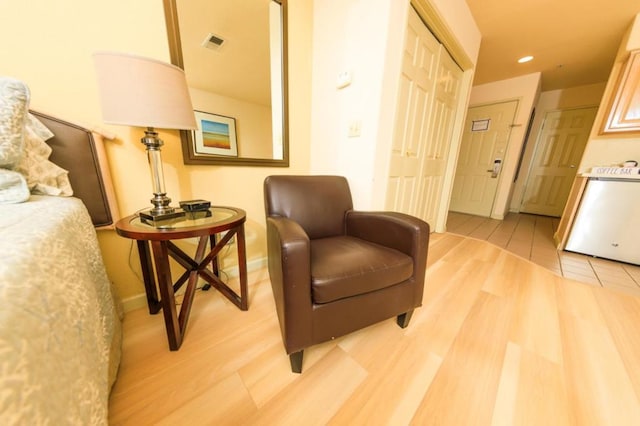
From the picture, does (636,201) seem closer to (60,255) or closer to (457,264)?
(457,264)

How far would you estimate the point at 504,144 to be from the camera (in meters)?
3.20

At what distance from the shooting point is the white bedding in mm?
266

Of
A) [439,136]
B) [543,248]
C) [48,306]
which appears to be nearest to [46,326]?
[48,306]

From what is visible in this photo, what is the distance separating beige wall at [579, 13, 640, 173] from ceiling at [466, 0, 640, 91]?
0.64 feet

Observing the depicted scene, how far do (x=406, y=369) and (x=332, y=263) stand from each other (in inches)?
21.2

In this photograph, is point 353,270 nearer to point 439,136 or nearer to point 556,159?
point 439,136

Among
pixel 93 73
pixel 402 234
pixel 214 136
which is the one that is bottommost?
pixel 402 234

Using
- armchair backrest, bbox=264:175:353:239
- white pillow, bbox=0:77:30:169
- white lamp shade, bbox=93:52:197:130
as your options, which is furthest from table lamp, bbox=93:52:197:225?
armchair backrest, bbox=264:175:353:239

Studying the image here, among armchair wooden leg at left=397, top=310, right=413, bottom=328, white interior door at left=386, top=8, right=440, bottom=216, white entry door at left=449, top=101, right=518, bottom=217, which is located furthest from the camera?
white entry door at left=449, top=101, right=518, bottom=217

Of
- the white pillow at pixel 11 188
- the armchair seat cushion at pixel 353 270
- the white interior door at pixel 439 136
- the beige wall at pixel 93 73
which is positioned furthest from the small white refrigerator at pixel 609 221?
the white pillow at pixel 11 188

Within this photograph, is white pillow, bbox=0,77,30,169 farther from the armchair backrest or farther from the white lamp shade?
the armchair backrest

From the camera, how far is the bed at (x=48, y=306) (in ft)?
0.90

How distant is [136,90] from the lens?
74 centimetres

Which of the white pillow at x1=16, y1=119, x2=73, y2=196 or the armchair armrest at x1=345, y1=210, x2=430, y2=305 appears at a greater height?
the white pillow at x1=16, y1=119, x2=73, y2=196
